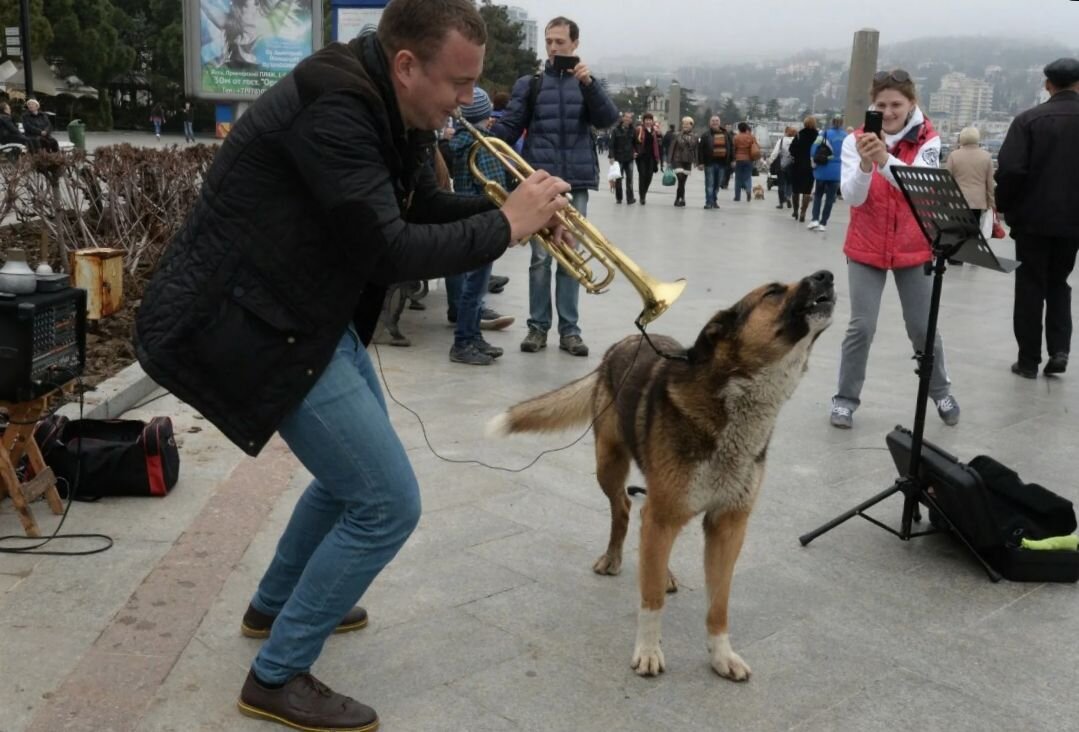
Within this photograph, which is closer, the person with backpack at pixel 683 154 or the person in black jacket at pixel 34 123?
the person with backpack at pixel 683 154

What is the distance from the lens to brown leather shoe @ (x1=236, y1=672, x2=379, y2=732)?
10.00 feet

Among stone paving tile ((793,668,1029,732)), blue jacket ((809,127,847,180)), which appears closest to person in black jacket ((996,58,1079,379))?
stone paving tile ((793,668,1029,732))

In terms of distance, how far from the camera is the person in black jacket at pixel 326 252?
103 inches

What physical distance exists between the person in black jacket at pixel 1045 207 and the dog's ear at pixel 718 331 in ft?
Result: 17.3

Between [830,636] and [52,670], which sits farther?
[830,636]

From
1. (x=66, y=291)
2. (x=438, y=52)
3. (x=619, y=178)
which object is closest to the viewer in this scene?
(x=438, y=52)

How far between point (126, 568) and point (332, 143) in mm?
2312

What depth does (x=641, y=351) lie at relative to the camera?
3.92 meters

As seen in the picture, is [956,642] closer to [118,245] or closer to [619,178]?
[118,245]

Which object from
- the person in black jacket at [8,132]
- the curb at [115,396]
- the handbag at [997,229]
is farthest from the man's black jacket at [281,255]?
the person in black jacket at [8,132]

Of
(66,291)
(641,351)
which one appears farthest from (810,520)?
(66,291)

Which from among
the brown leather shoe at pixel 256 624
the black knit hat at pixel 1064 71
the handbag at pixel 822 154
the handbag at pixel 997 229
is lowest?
the brown leather shoe at pixel 256 624

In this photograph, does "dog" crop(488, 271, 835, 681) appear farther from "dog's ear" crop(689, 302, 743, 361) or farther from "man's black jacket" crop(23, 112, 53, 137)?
"man's black jacket" crop(23, 112, 53, 137)

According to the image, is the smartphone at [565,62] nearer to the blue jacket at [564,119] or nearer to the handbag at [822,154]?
the blue jacket at [564,119]
